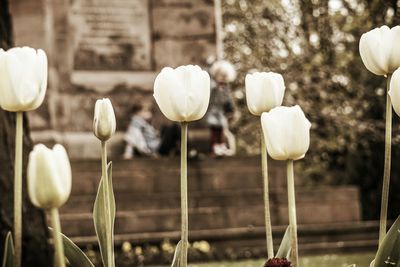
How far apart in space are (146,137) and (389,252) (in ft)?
35.8

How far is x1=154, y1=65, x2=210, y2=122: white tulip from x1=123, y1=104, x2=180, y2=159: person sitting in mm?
10464

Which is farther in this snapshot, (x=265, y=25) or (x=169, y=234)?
(x=265, y=25)

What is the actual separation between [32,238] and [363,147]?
1951 centimetres

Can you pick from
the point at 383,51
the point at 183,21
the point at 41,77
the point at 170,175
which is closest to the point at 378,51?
the point at 383,51

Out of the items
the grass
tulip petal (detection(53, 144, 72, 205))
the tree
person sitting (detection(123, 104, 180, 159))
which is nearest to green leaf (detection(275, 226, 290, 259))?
tulip petal (detection(53, 144, 72, 205))

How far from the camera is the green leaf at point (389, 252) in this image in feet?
6.96

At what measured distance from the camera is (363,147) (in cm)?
2344

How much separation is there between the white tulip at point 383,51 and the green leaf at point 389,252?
42cm

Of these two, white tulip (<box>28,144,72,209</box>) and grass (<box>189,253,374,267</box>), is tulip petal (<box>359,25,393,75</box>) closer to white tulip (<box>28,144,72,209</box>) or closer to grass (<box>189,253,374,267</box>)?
white tulip (<box>28,144,72,209</box>)

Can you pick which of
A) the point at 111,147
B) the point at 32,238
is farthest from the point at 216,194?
the point at 32,238

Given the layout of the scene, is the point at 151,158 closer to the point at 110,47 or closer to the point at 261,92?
the point at 110,47

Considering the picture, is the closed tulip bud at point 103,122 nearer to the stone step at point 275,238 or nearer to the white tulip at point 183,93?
the white tulip at point 183,93

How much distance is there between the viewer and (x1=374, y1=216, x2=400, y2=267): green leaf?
6.96ft

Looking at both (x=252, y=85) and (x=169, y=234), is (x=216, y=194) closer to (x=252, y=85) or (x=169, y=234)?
(x=169, y=234)
